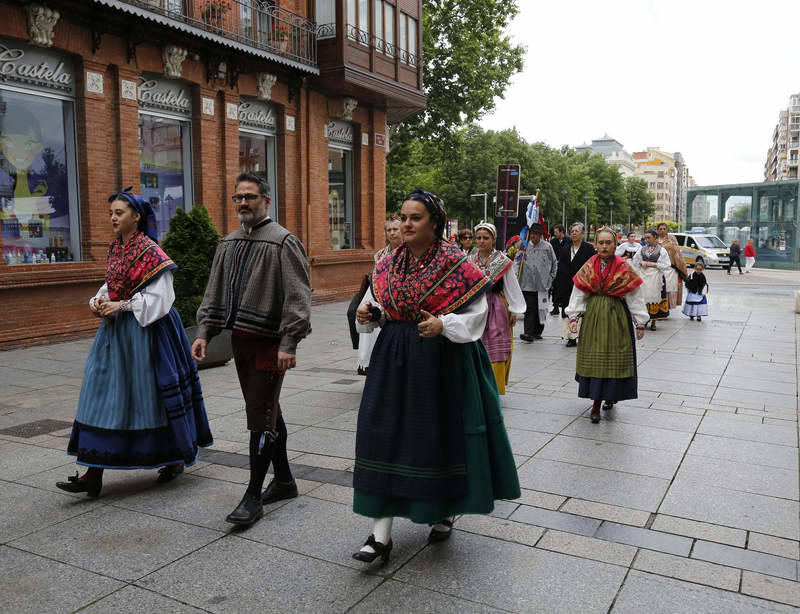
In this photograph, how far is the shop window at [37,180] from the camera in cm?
1141

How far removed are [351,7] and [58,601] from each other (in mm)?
17491

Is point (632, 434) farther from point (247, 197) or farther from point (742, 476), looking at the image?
point (247, 197)

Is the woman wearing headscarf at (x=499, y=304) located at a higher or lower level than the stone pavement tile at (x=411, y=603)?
higher

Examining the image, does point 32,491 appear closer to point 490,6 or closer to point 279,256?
point 279,256

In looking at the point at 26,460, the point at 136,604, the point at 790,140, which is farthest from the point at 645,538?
the point at 790,140

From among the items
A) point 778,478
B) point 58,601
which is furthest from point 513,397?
point 58,601

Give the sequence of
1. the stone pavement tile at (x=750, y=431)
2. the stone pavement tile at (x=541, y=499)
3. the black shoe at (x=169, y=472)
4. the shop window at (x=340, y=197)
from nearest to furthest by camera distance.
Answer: the stone pavement tile at (x=541, y=499) < the black shoe at (x=169, y=472) < the stone pavement tile at (x=750, y=431) < the shop window at (x=340, y=197)

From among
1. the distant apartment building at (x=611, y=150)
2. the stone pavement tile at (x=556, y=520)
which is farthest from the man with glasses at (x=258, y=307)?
the distant apartment building at (x=611, y=150)

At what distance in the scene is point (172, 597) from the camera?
3266 mm

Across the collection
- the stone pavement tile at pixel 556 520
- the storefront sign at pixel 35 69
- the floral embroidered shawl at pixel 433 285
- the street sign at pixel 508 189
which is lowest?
the stone pavement tile at pixel 556 520

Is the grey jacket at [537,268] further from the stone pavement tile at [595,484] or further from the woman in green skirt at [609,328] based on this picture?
the stone pavement tile at [595,484]

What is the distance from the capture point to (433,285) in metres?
3.57

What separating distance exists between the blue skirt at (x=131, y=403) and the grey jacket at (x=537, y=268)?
319 inches

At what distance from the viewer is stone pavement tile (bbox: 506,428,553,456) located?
562 cm
